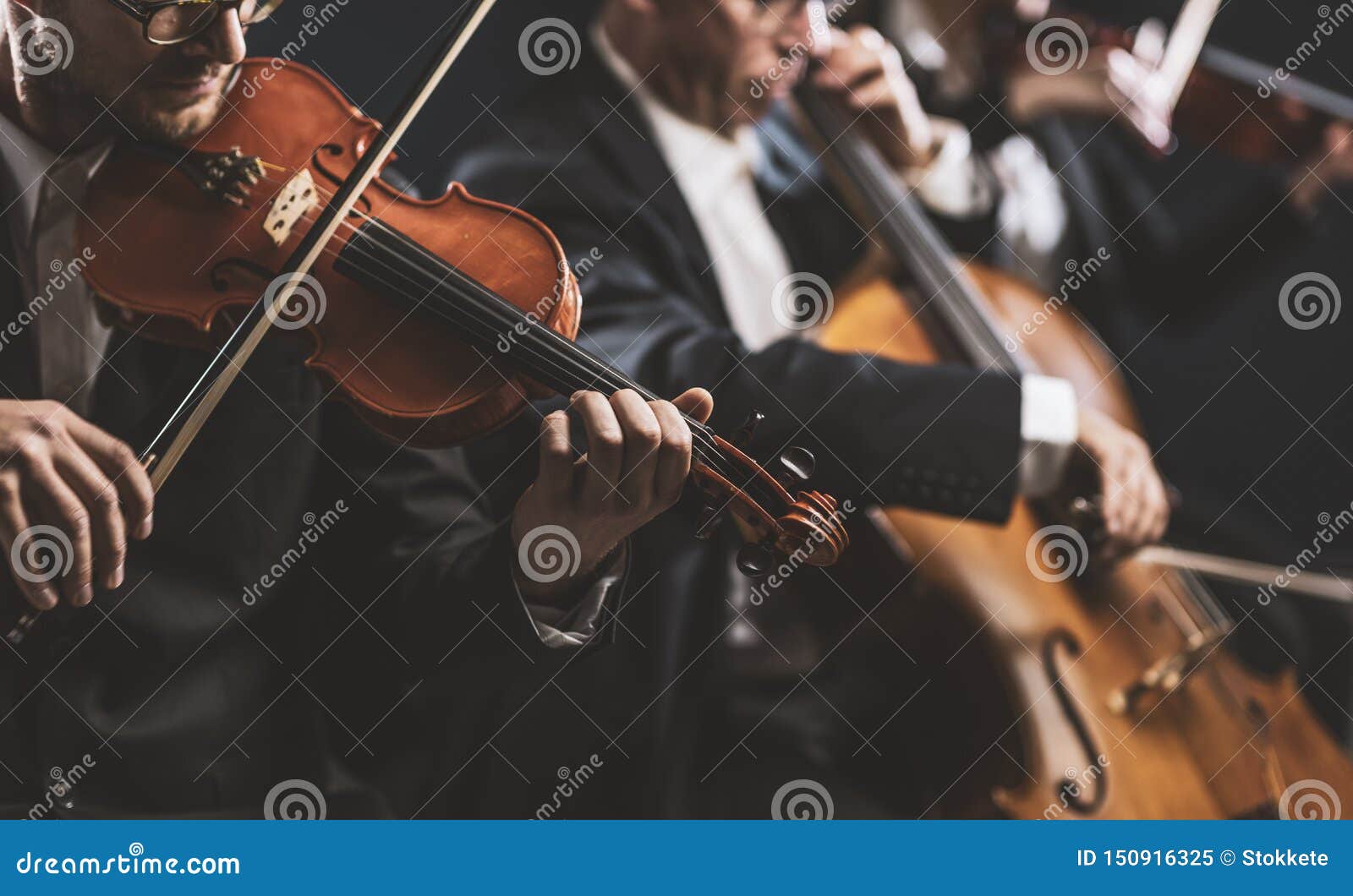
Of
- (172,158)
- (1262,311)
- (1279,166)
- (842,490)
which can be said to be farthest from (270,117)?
(1262,311)

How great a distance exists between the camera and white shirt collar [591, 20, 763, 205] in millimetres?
1565

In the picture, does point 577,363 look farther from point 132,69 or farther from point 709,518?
point 132,69

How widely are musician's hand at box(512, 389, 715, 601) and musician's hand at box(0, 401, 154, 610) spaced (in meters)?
0.34

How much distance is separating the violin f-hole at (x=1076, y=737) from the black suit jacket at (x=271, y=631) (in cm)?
60

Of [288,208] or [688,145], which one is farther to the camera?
[688,145]

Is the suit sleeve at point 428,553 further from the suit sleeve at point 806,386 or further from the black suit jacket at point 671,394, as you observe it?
the suit sleeve at point 806,386

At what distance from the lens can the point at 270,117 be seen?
1.10m

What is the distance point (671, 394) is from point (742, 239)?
16.3 inches

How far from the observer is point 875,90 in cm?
171

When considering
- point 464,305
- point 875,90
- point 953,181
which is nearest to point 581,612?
point 464,305

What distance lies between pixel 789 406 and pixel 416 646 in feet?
1.61

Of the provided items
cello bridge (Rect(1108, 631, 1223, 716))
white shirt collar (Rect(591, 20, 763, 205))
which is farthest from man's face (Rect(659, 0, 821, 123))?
cello bridge (Rect(1108, 631, 1223, 716))

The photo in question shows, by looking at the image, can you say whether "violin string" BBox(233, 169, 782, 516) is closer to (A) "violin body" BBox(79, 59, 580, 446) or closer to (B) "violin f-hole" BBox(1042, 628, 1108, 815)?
(A) "violin body" BBox(79, 59, 580, 446)

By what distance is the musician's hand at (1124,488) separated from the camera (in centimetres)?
145
